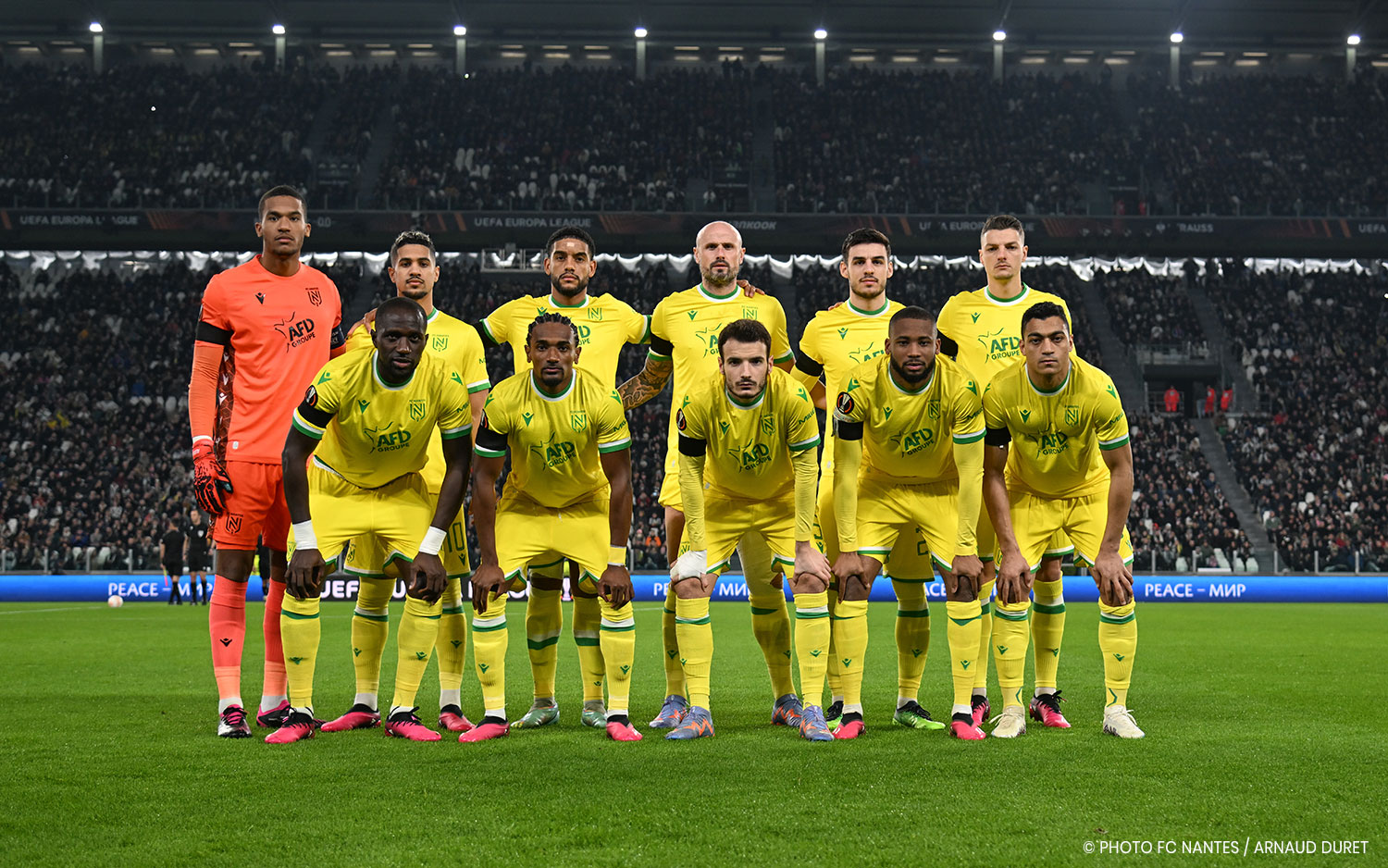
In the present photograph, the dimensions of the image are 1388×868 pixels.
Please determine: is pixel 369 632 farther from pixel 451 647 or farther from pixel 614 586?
pixel 614 586

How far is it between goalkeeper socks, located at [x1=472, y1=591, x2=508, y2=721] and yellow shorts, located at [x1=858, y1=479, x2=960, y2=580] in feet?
7.02

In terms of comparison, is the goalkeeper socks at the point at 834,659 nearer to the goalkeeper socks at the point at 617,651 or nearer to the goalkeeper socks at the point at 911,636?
the goalkeeper socks at the point at 911,636

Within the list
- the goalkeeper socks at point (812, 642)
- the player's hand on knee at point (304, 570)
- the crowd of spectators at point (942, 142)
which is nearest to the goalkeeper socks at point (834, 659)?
the goalkeeper socks at point (812, 642)

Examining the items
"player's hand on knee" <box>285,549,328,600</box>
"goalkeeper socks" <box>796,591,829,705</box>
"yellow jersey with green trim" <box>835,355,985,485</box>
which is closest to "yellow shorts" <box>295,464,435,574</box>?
"player's hand on knee" <box>285,549,328,600</box>

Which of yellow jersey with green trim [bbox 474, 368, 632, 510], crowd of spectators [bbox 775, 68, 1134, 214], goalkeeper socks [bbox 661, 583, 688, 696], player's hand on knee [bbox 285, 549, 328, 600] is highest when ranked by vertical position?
crowd of spectators [bbox 775, 68, 1134, 214]

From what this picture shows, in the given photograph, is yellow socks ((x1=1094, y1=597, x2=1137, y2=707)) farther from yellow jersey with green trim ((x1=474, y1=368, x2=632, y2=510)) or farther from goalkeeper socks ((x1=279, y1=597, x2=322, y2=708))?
yellow jersey with green trim ((x1=474, y1=368, x2=632, y2=510))

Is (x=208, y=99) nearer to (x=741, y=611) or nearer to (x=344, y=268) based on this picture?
(x=344, y=268)

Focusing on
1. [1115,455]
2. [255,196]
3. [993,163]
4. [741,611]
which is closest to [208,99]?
[255,196]

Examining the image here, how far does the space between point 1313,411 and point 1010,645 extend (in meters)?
28.4

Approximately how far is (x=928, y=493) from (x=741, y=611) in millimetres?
12845

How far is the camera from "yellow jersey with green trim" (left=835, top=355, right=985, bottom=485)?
661cm

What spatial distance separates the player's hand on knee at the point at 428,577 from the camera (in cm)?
623

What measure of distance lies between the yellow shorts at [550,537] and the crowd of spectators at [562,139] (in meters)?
26.7

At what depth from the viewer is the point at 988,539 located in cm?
736
